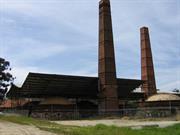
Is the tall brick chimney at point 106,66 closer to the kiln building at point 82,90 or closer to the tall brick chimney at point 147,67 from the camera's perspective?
the kiln building at point 82,90

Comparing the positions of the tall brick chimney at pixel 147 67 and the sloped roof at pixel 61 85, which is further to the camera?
the tall brick chimney at pixel 147 67

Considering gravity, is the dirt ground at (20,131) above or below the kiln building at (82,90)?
below

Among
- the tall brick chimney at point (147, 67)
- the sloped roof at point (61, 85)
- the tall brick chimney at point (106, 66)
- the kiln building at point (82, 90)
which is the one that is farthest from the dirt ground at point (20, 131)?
the tall brick chimney at point (147, 67)

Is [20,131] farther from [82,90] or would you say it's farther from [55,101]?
[82,90]

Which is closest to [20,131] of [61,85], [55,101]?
[61,85]

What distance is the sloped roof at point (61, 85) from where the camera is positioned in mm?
50169

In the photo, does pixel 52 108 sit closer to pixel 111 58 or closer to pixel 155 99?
pixel 111 58

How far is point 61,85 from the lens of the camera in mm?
53188

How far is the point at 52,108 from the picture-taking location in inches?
2047

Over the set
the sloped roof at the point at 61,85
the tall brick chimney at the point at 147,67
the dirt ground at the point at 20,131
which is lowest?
the dirt ground at the point at 20,131

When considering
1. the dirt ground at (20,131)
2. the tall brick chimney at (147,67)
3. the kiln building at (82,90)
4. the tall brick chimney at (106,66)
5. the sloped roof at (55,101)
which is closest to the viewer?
the dirt ground at (20,131)

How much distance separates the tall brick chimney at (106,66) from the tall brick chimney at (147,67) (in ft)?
45.0

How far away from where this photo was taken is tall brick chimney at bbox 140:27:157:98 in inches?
2677

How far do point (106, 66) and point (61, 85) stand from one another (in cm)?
760
